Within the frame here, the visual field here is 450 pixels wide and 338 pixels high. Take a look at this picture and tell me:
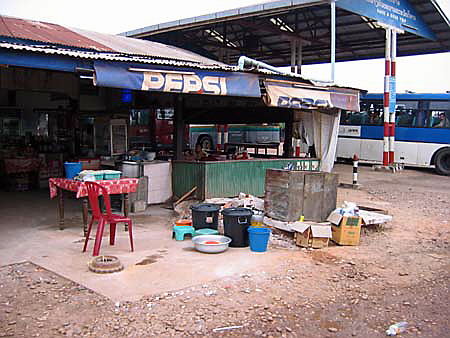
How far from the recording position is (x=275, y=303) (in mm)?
4566

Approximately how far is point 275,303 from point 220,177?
526 cm

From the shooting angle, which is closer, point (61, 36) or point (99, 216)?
point (99, 216)

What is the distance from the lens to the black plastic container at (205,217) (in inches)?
279

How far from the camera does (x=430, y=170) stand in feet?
63.5

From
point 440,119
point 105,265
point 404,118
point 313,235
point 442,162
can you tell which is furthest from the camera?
point 404,118

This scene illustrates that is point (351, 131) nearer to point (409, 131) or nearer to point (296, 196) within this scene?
point (409, 131)

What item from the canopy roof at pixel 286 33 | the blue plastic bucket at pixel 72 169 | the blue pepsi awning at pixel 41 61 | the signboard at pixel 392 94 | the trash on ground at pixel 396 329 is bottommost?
the trash on ground at pixel 396 329

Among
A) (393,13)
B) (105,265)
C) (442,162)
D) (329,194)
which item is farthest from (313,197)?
(442,162)

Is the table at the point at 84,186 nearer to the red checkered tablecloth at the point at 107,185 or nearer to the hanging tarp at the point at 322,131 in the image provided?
the red checkered tablecloth at the point at 107,185

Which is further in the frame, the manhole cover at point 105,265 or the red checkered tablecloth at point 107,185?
the red checkered tablecloth at point 107,185

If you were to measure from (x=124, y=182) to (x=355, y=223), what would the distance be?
377cm

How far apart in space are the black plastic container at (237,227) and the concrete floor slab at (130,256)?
0.14 metres

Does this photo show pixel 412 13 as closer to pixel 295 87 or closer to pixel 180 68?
pixel 295 87

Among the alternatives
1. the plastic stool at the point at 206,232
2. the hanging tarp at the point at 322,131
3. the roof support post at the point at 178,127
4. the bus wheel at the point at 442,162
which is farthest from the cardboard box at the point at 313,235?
the bus wheel at the point at 442,162
